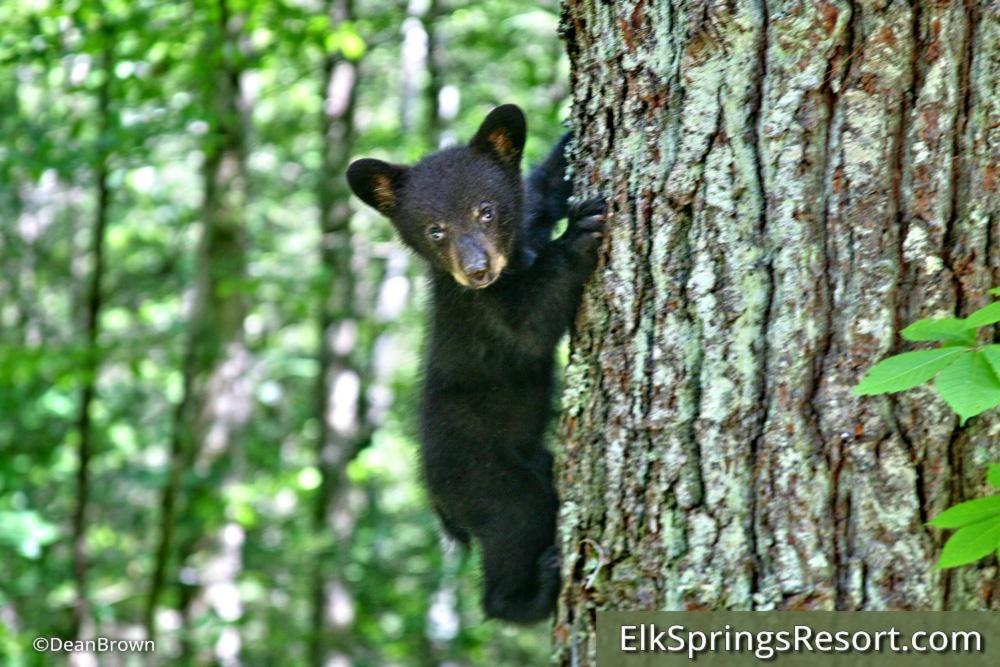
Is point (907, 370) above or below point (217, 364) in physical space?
above

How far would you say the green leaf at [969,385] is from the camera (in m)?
2.00

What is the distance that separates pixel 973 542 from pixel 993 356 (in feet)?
1.41

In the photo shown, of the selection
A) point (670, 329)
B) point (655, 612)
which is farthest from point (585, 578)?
point (670, 329)

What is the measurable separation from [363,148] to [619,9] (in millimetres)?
5760

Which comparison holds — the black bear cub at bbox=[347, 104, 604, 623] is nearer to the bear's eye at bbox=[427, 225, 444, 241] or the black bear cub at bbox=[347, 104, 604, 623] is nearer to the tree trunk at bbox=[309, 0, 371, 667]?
the bear's eye at bbox=[427, 225, 444, 241]

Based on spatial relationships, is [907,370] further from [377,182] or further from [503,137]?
[377,182]

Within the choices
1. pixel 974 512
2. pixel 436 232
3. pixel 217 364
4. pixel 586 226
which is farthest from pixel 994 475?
pixel 217 364

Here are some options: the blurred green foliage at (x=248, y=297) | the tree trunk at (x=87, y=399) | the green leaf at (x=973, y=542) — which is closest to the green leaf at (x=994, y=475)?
the green leaf at (x=973, y=542)

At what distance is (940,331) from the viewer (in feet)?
7.29

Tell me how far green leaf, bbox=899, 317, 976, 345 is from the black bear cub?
1.54 m

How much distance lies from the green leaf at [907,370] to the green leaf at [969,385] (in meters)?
0.04

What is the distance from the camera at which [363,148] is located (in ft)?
28.4

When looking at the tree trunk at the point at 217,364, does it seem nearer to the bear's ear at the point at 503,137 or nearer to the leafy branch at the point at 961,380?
the bear's ear at the point at 503,137

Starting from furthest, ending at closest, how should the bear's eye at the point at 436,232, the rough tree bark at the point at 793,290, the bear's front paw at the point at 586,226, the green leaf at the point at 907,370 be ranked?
1. the bear's eye at the point at 436,232
2. the bear's front paw at the point at 586,226
3. the rough tree bark at the point at 793,290
4. the green leaf at the point at 907,370
